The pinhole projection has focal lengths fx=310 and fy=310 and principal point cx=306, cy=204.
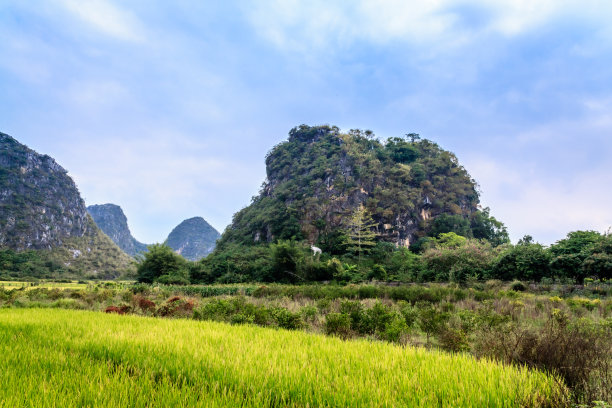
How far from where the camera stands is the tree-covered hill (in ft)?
140

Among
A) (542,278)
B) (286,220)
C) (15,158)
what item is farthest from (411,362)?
(15,158)

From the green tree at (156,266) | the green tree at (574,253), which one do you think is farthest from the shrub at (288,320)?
the green tree at (156,266)

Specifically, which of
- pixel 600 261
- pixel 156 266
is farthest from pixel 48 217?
pixel 600 261

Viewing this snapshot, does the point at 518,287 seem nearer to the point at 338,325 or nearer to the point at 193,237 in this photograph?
the point at 338,325

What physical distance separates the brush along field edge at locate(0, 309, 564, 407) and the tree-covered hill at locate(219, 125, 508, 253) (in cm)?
3054

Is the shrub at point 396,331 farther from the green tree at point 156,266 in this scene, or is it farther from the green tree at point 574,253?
the green tree at point 156,266

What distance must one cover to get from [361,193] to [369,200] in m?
1.78

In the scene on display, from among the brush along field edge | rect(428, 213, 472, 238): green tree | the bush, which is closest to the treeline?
rect(428, 213, 472, 238): green tree

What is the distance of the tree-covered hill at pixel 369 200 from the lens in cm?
4278

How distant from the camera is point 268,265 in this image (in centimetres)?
2884

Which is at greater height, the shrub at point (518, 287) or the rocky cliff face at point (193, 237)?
the rocky cliff face at point (193, 237)

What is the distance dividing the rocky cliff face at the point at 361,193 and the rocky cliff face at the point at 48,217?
39338mm

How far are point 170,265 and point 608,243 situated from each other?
3009cm

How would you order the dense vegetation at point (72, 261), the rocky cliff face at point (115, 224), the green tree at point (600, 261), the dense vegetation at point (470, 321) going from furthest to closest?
the rocky cliff face at point (115, 224)
the dense vegetation at point (72, 261)
the green tree at point (600, 261)
the dense vegetation at point (470, 321)
